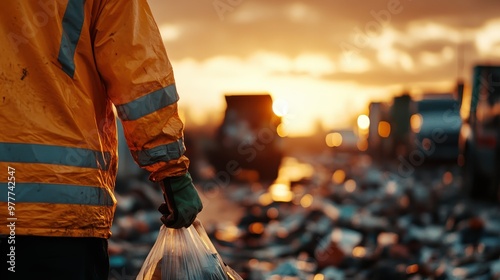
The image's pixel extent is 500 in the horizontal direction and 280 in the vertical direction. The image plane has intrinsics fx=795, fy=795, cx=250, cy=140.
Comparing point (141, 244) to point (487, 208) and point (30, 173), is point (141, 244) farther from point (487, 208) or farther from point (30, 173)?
point (30, 173)

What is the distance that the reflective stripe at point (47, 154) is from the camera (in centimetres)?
217

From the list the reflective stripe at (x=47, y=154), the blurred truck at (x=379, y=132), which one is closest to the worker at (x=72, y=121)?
the reflective stripe at (x=47, y=154)

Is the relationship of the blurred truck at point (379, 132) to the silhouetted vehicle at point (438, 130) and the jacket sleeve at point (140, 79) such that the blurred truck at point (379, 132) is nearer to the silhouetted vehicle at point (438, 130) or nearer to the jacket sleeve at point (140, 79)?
the silhouetted vehicle at point (438, 130)

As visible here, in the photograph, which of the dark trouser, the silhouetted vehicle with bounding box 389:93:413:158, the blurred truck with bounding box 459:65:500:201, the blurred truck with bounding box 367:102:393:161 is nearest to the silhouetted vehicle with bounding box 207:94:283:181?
the silhouetted vehicle with bounding box 389:93:413:158

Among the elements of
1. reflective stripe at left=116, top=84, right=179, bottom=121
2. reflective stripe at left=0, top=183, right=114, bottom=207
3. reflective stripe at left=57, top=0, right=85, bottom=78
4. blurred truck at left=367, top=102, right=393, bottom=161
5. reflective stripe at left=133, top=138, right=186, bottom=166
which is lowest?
blurred truck at left=367, top=102, right=393, bottom=161

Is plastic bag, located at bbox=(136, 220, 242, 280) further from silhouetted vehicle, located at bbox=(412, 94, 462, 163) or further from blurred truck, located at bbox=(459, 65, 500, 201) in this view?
silhouetted vehicle, located at bbox=(412, 94, 462, 163)

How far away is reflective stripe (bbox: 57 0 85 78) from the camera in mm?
2250

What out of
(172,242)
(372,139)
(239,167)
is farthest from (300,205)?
(372,139)

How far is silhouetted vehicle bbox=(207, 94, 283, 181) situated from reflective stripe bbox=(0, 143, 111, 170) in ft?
45.8

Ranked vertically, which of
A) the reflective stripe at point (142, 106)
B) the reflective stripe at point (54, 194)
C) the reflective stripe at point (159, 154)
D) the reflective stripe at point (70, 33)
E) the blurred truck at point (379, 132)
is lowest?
the blurred truck at point (379, 132)

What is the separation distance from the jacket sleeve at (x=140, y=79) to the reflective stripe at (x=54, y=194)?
222mm

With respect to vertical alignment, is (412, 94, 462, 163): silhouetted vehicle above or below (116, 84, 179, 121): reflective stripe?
below

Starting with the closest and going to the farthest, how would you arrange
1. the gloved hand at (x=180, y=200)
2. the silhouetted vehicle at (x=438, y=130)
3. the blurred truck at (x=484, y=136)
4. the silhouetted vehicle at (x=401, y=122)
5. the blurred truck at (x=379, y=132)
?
the gloved hand at (x=180, y=200) → the blurred truck at (x=484, y=136) → the silhouetted vehicle at (x=438, y=130) → the silhouetted vehicle at (x=401, y=122) → the blurred truck at (x=379, y=132)

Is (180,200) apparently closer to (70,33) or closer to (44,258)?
(44,258)
